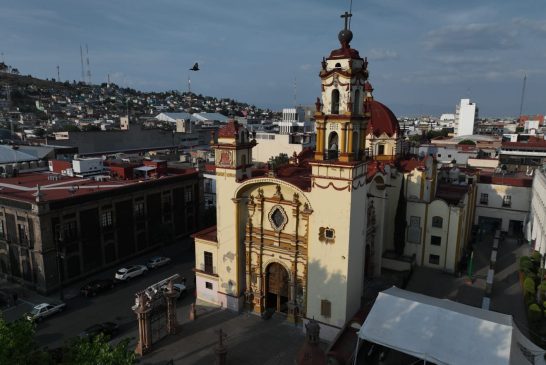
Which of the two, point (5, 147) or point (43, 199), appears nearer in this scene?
point (43, 199)

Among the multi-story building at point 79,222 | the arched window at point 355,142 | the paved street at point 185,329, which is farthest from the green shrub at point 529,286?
the multi-story building at point 79,222

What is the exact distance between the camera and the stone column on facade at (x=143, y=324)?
2634 centimetres

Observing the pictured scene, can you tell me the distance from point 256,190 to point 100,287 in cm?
1766

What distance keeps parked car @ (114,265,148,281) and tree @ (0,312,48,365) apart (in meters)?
22.1

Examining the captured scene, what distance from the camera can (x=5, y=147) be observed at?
62.1 metres

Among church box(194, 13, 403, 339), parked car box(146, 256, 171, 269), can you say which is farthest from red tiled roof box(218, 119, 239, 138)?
parked car box(146, 256, 171, 269)

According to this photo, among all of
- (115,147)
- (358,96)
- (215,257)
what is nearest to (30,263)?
(215,257)

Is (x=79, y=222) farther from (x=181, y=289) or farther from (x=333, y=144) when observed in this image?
(x=333, y=144)

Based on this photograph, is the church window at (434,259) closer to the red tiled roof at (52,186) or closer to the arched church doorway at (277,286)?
the arched church doorway at (277,286)

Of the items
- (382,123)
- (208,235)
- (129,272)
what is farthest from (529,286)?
(129,272)

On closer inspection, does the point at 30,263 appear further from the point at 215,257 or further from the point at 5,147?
the point at 5,147

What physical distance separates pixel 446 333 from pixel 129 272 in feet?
95.1

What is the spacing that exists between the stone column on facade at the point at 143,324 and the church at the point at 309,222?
736 cm

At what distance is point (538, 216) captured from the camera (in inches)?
1722
